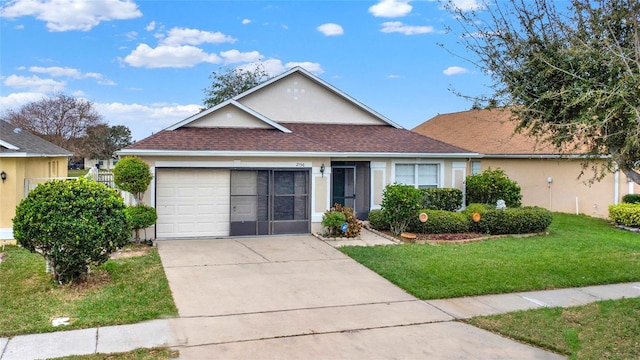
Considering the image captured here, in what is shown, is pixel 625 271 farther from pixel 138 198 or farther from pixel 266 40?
pixel 266 40

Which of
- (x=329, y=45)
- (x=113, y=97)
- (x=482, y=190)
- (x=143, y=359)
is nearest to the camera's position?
(x=143, y=359)

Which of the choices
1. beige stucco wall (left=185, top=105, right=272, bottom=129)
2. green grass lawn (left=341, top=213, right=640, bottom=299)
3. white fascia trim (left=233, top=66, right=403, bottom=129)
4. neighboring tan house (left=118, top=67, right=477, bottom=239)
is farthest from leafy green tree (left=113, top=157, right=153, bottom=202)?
white fascia trim (left=233, top=66, right=403, bottom=129)

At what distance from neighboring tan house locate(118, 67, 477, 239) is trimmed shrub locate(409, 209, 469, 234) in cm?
236

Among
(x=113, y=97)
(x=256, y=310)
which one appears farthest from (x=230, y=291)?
(x=113, y=97)

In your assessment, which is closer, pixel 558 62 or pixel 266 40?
pixel 558 62

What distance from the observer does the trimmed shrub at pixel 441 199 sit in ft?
54.5

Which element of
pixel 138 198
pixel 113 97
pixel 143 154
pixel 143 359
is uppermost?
pixel 113 97

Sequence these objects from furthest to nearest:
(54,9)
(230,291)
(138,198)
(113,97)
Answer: (113,97) < (54,9) < (138,198) < (230,291)

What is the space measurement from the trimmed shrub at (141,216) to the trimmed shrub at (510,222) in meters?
9.48

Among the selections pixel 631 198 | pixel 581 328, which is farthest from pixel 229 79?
pixel 581 328

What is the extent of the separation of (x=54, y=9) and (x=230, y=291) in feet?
41.4

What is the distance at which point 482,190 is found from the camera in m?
16.9

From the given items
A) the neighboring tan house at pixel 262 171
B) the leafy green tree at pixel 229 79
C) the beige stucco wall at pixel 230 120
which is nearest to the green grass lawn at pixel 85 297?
the neighboring tan house at pixel 262 171

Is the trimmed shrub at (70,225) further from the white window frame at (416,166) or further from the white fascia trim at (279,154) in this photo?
the white window frame at (416,166)
